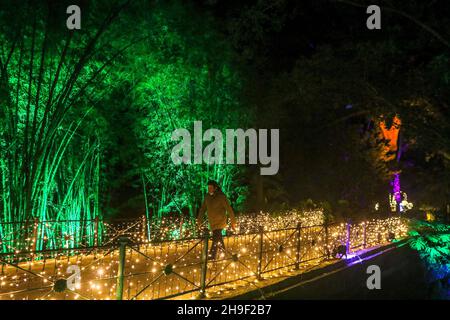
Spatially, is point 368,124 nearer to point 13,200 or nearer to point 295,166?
point 295,166

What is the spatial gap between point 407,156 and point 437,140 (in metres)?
14.2

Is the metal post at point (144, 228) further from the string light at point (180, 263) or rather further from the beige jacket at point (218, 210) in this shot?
the beige jacket at point (218, 210)

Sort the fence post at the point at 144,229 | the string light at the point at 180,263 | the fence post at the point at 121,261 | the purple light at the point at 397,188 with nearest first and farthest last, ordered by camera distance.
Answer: the fence post at the point at 121,261
the string light at the point at 180,263
the fence post at the point at 144,229
the purple light at the point at 397,188

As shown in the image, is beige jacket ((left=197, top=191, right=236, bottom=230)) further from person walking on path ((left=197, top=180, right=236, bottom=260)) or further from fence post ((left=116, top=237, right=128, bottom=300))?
fence post ((left=116, top=237, right=128, bottom=300))

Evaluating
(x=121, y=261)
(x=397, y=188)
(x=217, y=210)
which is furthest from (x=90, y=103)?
(x=397, y=188)

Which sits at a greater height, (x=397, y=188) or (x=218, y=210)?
(x=218, y=210)

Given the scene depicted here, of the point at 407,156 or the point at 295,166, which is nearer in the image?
the point at 295,166

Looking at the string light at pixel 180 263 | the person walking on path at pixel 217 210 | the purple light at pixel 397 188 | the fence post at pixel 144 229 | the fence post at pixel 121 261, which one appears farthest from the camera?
the purple light at pixel 397 188

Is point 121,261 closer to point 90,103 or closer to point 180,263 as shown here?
point 180,263

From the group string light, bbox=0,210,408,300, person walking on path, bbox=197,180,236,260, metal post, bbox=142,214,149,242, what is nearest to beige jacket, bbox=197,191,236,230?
person walking on path, bbox=197,180,236,260

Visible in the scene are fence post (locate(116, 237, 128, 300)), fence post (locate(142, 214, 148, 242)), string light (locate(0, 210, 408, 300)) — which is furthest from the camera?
fence post (locate(142, 214, 148, 242))

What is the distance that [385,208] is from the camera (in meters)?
16.6

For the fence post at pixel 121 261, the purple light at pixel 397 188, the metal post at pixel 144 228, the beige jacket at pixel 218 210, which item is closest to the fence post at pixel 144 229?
the metal post at pixel 144 228
